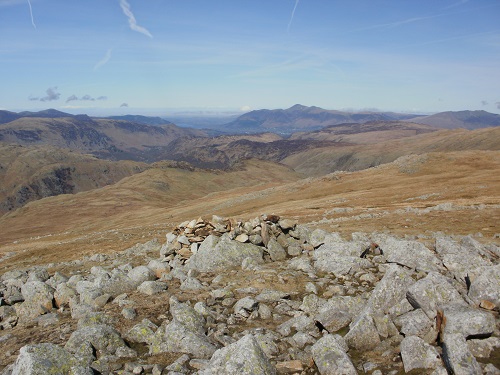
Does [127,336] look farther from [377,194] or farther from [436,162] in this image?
[436,162]

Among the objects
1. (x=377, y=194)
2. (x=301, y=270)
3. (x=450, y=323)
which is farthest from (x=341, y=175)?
(x=450, y=323)

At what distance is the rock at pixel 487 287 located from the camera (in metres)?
13.2

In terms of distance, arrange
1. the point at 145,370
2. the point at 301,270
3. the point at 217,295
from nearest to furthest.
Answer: the point at 145,370 → the point at 217,295 → the point at 301,270

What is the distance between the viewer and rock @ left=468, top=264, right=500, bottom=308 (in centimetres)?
1323

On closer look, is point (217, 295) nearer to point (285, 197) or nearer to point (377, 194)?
point (377, 194)

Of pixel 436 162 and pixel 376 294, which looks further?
pixel 436 162

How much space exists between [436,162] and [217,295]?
112362mm

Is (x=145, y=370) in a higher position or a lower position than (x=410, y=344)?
lower

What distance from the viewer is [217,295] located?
17.4 meters

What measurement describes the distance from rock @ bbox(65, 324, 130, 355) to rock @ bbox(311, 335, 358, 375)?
728 cm

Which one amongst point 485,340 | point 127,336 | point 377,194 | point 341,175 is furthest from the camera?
point 341,175

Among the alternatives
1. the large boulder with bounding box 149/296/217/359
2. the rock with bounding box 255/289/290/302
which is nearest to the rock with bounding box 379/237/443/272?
the rock with bounding box 255/289/290/302

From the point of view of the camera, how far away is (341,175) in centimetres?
12150

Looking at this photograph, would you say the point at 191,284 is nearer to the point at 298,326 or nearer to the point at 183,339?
the point at 183,339
